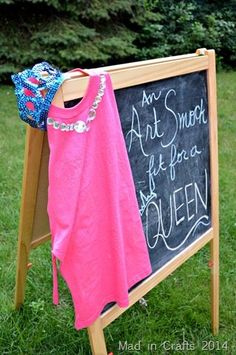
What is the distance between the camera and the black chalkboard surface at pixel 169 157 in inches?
65.4

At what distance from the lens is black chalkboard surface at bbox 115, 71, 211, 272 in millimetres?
1660

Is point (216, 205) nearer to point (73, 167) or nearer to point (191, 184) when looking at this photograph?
point (191, 184)

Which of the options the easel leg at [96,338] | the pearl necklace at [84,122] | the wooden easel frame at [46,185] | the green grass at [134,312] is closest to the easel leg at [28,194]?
the wooden easel frame at [46,185]

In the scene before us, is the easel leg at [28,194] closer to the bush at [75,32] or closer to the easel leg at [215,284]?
the easel leg at [215,284]

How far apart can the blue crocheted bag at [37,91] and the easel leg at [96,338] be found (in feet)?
2.24

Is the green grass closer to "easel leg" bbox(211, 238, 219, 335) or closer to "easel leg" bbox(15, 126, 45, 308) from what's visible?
"easel leg" bbox(211, 238, 219, 335)

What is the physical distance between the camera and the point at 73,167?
1.32 metres

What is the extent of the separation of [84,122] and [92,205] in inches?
10.0

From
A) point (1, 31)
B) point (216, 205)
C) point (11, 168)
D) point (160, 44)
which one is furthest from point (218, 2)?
→ point (216, 205)

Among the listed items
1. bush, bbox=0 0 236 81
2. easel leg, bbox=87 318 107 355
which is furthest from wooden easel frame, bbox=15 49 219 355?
bush, bbox=0 0 236 81

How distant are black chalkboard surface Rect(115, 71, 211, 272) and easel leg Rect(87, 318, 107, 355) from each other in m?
0.40

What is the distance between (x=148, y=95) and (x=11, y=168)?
8.14ft

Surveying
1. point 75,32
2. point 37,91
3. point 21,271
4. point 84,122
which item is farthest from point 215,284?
point 75,32

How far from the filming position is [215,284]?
2168 mm
